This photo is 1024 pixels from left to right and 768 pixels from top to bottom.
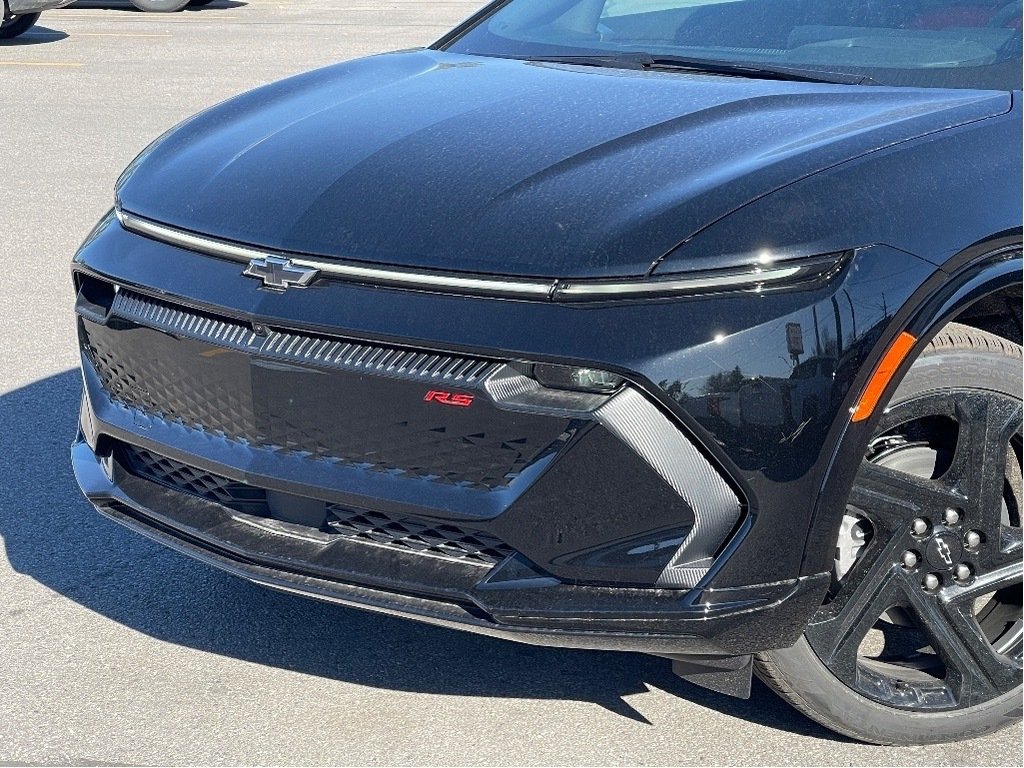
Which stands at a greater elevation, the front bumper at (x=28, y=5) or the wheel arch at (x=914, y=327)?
the wheel arch at (x=914, y=327)

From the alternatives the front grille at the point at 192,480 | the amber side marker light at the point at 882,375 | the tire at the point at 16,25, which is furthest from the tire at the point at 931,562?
the tire at the point at 16,25

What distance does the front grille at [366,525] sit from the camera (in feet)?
7.97

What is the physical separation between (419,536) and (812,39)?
1715 mm

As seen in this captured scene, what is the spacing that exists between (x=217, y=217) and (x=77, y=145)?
656 cm

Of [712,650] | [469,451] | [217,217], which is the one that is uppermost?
[217,217]

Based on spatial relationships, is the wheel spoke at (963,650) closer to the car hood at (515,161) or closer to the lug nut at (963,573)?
the lug nut at (963,573)

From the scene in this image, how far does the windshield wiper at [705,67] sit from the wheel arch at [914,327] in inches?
30.3

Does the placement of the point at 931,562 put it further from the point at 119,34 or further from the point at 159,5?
the point at 159,5

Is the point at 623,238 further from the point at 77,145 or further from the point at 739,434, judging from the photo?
the point at 77,145

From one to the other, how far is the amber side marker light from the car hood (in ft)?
0.96

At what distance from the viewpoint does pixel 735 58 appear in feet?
11.1

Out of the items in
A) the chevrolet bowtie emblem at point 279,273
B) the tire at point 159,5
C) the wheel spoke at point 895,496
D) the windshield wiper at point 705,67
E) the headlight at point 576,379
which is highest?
the windshield wiper at point 705,67

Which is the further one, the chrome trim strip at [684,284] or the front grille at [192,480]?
the front grille at [192,480]

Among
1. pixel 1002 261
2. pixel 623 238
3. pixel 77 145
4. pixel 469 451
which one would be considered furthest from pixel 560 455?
pixel 77 145
